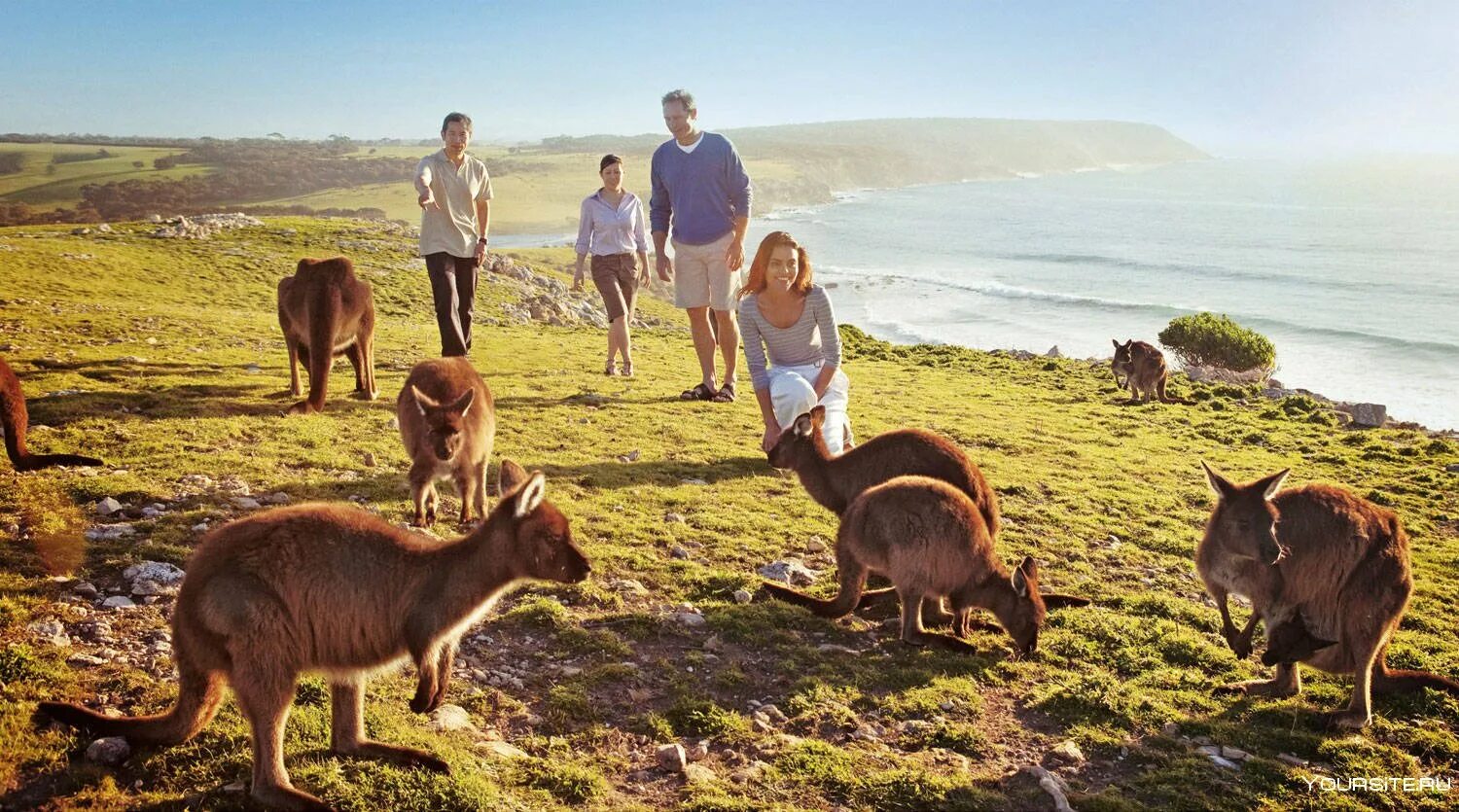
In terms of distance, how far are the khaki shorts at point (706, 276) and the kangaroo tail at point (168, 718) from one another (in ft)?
25.6

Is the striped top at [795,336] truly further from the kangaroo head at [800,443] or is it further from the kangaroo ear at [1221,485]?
the kangaroo ear at [1221,485]

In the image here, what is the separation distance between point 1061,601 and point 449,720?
437cm

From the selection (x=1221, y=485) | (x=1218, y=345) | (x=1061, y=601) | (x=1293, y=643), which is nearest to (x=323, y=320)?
(x=1061, y=601)

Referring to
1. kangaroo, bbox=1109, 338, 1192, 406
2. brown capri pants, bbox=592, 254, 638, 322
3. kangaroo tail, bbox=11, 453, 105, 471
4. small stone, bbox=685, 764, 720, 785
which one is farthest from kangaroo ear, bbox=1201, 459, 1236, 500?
kangaroo, bbox=1109, 338, 1192, 406

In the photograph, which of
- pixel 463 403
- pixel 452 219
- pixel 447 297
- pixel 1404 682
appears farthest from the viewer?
pixel 447 297

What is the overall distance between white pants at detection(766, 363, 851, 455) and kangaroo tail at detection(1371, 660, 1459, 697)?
4.14m

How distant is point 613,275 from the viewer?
497 inches

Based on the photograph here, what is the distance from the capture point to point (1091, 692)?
5102 mm

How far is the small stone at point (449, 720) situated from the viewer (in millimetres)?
4242

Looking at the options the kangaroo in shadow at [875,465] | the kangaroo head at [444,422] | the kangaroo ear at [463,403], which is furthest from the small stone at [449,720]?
the kangaroo in shadow at [875,465]

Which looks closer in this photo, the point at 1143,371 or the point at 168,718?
the point at 168,718

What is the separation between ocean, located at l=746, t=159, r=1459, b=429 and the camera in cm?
3484

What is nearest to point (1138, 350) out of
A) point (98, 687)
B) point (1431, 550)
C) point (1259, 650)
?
point (1431, 550)

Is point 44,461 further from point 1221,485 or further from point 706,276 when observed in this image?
point 1221,485
